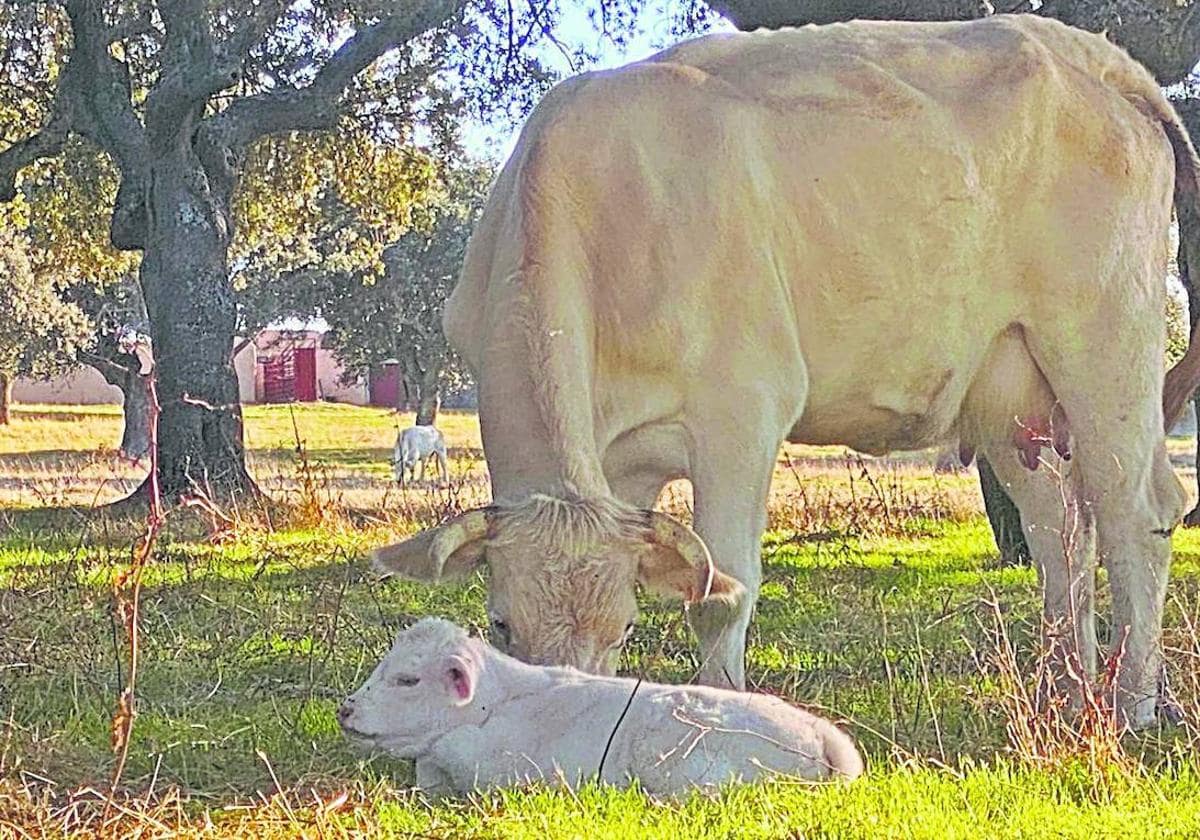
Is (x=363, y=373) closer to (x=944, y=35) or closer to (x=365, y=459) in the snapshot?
(x=365, y=459)

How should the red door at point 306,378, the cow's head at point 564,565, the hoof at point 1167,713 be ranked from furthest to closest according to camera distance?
the red door at point 306,378 → the hoof at point 1167,713 → the cow's head at point 564,565

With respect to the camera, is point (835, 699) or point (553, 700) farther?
point (835, 699)

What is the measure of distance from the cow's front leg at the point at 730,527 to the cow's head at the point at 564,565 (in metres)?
0.64

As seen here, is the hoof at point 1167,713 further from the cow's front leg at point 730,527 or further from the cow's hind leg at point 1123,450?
the cow's front leg at point 730,527

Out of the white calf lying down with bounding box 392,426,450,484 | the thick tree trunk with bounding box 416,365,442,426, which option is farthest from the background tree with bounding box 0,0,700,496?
the thick tree trunk with bounding box 416,365,442,426

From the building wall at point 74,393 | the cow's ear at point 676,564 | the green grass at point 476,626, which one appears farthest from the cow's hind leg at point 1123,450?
the building wall at point 74,393

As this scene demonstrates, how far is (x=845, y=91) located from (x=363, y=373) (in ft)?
149

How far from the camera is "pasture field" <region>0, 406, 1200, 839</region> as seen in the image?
4168mm

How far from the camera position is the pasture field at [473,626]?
13.7 feet

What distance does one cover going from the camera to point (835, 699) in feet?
20.4

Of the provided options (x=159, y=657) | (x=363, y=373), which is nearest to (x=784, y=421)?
(x=159, y=657)

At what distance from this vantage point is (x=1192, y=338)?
24.9 ft

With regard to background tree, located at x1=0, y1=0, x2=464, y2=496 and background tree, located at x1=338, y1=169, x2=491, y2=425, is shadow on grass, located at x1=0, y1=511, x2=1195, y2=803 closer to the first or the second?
background tree, located at x1=0, y1=0, x2=464, y2=496

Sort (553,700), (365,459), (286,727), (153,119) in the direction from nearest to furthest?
1. (553,700)
2. (286,727)
3. (153,119)
4. (365,459)
